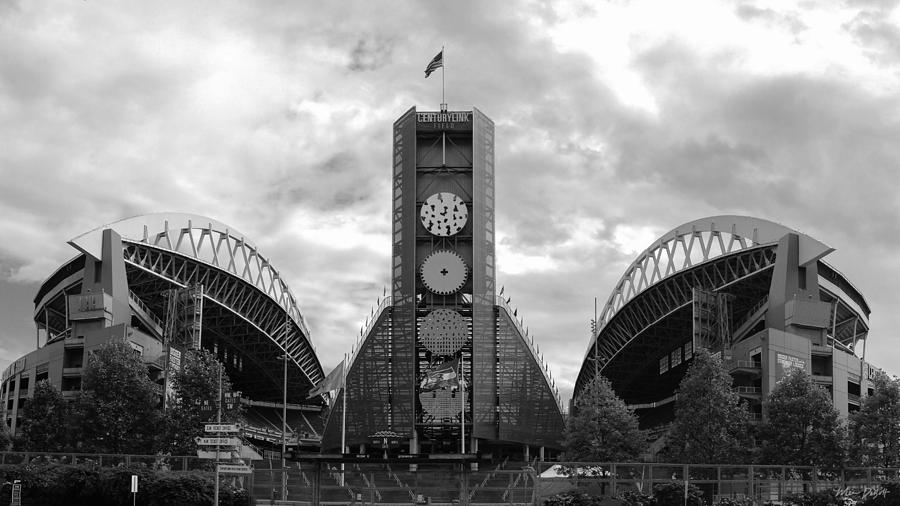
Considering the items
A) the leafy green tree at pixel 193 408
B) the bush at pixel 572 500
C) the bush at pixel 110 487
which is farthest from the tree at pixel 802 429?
the bush at pixel 110 487

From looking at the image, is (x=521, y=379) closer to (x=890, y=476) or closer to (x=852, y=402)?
(x=852, y=402)

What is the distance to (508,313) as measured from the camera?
135 meters

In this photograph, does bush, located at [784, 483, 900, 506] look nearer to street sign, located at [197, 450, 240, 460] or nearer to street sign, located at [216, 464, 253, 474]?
street sign, located at [216, 464, 253, 474]

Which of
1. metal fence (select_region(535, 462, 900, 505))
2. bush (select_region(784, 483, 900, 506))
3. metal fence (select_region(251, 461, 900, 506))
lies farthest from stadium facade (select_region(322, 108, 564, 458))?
bush (select_region(784, 483, 900, 506))

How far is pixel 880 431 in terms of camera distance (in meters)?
92.9

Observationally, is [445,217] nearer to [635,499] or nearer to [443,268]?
[443,268]

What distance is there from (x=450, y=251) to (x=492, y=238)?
19.2 ft

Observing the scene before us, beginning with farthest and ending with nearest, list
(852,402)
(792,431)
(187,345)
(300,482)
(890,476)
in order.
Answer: (187,345) < (852,402) < (792,431) < (890,476) < (300,482)

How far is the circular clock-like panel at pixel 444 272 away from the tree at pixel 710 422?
128 feet

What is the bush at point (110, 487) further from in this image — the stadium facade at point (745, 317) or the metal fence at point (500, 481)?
the stadium facade at point (745, 317)

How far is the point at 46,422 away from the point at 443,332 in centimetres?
4767

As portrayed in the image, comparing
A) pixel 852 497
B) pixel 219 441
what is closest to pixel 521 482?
pixel 219 441

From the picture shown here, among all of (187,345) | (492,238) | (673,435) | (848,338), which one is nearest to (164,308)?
(187,345)

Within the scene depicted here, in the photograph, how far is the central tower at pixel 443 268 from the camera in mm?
133750
